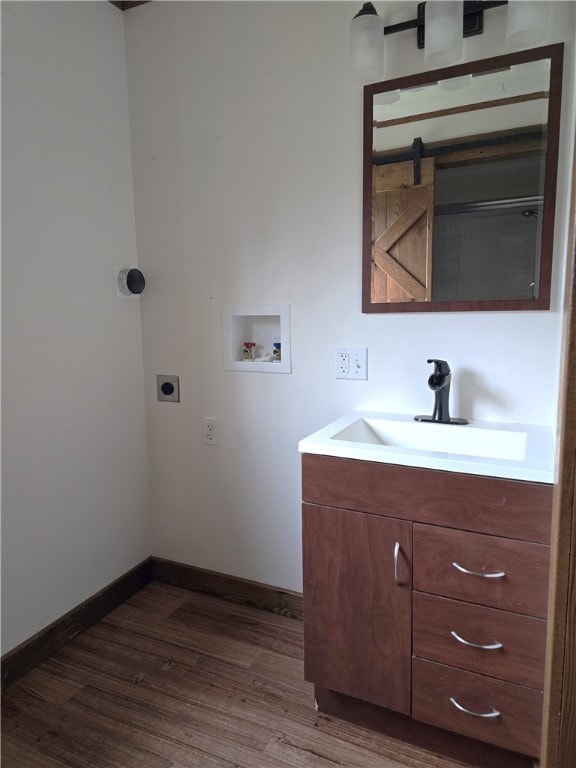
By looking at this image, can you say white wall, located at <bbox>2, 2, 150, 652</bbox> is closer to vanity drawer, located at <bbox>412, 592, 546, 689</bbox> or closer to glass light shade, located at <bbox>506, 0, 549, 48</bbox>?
vanity drawer, located at <bbox>412, 592, 546, 689</bbox>

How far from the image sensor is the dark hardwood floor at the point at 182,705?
1393 millimetres

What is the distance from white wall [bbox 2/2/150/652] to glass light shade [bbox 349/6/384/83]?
1057 millimetres

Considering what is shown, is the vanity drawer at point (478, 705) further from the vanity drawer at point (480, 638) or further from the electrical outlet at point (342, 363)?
the electrical outlet at point (342, 363)

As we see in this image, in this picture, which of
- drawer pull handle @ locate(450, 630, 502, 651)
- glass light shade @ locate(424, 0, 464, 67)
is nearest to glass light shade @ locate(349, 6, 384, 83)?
glass light shade @ locate(424, 0, 464, 67)

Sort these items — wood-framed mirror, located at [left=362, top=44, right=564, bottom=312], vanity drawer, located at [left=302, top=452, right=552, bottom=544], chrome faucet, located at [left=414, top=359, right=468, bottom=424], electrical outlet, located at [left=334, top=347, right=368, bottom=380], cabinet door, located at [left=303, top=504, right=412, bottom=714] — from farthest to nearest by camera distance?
1. electrical outlet, located at [left=334, top=347, right=368, bottom=380]
2. chrome faucet, located at [left=414, top=359, right=468, bottom=424]
3. wood-framed mirror, located at [left=362, top=44, right=564, bottom=312]
4. cabinet door, located at [left=303, top=504, right=412, bottom=714]
5. vanity drawer, located at [left=302, top=452, right=552, bottom=544]

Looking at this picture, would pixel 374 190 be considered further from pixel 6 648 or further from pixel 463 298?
pixel 6 648

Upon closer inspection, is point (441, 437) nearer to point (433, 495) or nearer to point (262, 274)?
point (433, 495)

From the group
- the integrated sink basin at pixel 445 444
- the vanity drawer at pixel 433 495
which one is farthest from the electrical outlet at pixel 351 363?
the vanity drawer at pixel 433 495

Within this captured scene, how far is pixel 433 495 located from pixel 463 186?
1000mm

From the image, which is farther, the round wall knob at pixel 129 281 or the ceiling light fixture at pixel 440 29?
Result: the round wall knob at pixel 129 281

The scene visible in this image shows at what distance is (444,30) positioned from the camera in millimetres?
1443

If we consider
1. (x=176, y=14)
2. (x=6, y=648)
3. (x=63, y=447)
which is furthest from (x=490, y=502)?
(x=176, y=14)

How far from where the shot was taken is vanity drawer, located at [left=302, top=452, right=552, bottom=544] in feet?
3.82

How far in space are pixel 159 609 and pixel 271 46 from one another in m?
2.33
